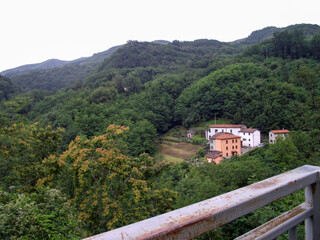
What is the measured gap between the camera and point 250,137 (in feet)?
93.0

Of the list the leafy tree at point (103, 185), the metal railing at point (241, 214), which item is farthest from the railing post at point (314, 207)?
the leafy tree at point (103, 185)

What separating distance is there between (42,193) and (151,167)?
344 cm

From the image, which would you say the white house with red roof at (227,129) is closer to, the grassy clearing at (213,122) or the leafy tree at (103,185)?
the grassy clearing at (213,122)

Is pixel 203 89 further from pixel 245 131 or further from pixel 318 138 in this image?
pixel 318 138

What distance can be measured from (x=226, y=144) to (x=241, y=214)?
26.6 m

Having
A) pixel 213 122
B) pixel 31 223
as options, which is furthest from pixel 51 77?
pixel 31 223

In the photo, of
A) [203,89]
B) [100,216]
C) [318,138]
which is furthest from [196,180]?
[203,89]

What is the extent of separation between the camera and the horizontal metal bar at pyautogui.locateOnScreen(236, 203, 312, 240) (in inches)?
42.9

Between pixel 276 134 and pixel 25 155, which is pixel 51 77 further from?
pixel 25 155

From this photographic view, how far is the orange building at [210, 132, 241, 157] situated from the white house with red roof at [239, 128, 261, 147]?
→ 2279 millimetres

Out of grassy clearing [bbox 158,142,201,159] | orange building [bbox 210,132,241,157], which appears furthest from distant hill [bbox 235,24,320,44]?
grassy clearing [bbox 158,142,201,159]

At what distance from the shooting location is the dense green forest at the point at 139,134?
223 inches

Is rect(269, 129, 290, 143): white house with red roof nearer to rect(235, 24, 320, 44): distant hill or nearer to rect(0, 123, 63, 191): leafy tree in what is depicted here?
rect(0, 123, 63, 191): leafy tree

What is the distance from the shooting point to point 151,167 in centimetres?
728
